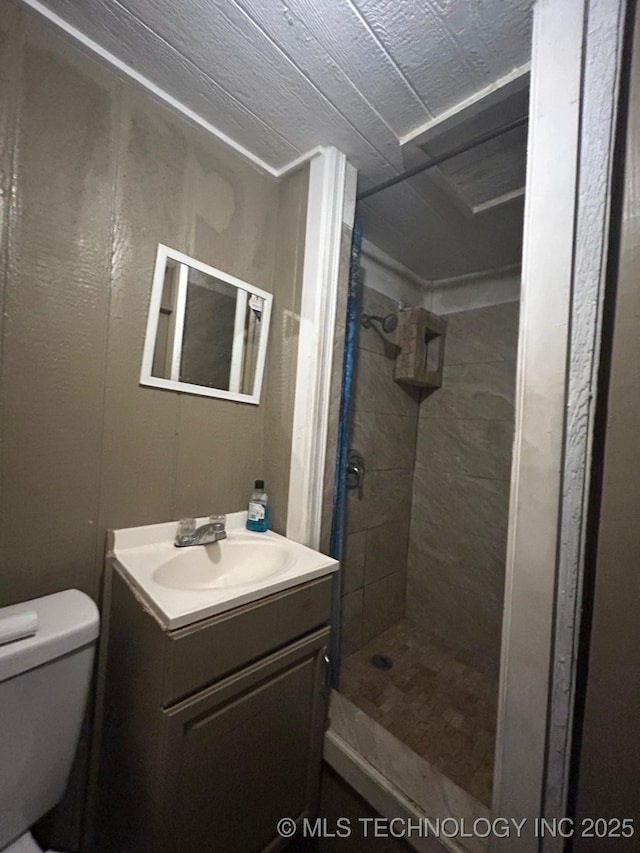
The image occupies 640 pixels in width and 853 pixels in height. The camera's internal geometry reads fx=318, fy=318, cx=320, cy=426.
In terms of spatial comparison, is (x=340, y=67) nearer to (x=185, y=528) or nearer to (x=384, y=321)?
(x=384, y=321)

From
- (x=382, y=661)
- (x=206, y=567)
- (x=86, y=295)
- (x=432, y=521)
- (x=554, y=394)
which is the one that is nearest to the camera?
(x=554, y=394)

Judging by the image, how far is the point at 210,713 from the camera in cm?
71

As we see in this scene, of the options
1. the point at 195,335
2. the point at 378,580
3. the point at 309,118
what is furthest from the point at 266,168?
the point at 378,580

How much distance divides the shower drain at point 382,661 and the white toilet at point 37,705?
55.8 inches

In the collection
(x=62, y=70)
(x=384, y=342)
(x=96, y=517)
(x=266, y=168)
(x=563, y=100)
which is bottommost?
(x=96, y=517)

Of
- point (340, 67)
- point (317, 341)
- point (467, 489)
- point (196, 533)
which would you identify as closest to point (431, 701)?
point (467, 489)

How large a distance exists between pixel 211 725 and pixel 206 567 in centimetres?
39

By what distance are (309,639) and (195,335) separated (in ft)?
3.29

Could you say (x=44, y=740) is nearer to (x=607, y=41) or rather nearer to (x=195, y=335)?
(x=195, y=335)

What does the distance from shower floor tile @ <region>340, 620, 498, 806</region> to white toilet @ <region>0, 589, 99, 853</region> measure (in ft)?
3.74

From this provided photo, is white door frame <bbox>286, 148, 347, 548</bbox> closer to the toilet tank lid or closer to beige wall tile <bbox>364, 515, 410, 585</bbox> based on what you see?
the toilet tank lid

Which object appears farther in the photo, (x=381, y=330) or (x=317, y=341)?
(x=381, y=330)

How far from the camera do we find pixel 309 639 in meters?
0.90

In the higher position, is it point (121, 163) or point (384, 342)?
point (121, 163)
